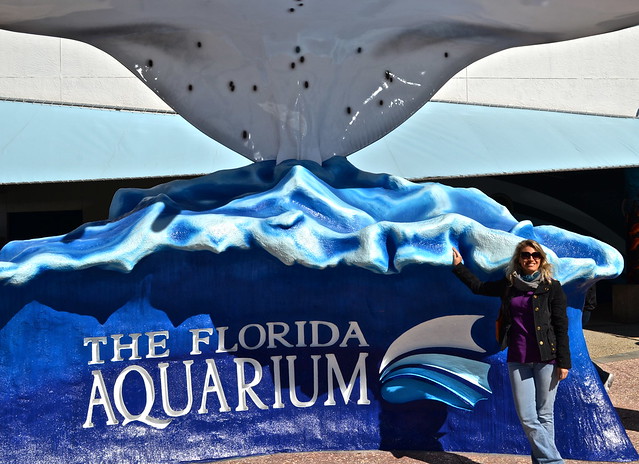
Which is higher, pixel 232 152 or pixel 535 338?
pixel 232 152

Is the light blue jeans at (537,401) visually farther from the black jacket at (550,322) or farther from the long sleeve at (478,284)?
the long sleeve at (478,284)

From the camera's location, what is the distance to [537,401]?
4.55m

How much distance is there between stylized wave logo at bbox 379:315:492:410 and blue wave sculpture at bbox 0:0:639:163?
167 cm

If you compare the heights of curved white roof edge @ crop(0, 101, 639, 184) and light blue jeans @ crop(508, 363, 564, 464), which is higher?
curved white roof edge @ crop(0, 101, 639, 184)

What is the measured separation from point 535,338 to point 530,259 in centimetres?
43

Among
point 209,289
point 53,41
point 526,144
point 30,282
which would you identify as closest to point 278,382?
point 209,289

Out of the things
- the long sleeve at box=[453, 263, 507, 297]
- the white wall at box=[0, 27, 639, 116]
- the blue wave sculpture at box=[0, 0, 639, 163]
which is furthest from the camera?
the white wall at box=[0, 27, 639, 116]

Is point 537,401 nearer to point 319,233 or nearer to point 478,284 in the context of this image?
point 478,284

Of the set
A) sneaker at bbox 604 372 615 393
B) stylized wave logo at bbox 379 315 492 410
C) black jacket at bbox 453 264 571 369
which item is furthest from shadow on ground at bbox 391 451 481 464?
sneaker at bbox 604 372 615 393

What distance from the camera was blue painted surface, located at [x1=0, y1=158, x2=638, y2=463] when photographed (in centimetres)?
520

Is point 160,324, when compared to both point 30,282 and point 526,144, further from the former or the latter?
point 526,144

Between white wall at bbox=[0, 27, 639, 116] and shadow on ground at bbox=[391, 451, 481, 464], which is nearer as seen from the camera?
shadow on ground at bbox=[391, 451, 481, 464]

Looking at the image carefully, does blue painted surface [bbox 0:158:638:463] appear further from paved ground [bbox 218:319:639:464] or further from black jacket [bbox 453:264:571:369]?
black jacket [bbox 453:264:571:369]

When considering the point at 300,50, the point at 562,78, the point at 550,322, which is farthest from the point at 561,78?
the point at 550,322
